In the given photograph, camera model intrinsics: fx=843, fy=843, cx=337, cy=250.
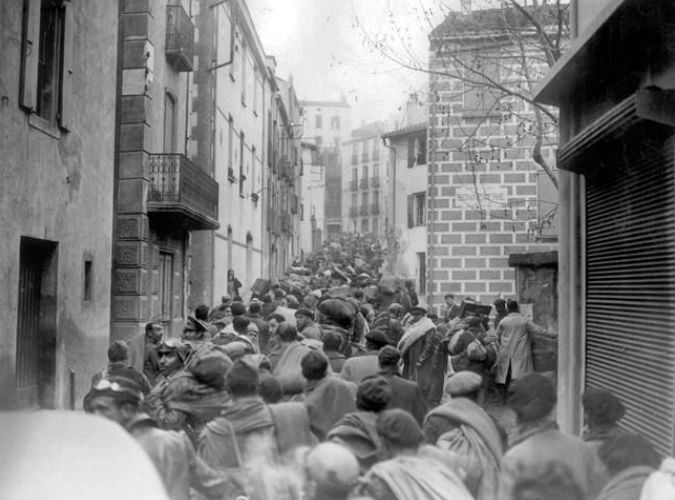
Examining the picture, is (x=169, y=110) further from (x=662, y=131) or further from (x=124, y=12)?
(x=662, y=131)

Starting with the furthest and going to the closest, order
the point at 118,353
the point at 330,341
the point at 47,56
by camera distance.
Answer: the point at 47,56 < the point at 330,341 < the point at 118,353

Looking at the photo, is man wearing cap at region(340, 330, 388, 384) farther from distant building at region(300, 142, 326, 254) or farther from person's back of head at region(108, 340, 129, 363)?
distant building at region(300, 142, 326, 254)

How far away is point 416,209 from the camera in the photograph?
27016 millimetres

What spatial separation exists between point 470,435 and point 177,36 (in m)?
10.7

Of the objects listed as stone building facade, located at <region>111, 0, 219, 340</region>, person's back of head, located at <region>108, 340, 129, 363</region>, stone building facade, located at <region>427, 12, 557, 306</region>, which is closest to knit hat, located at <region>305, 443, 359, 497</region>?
person's back of head, located at <region>108, 340, 129, 363</region>

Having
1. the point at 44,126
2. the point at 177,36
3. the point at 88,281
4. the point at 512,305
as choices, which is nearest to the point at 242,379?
the point at 44,126

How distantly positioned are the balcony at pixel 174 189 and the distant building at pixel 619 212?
19.8ft

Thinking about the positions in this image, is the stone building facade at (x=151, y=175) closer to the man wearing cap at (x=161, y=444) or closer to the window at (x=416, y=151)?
the man wearing cap at (x=161, y=444)

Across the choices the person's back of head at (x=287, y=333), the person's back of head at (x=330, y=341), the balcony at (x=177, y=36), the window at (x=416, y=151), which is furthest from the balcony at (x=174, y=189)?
the window at (x=416, y=151)

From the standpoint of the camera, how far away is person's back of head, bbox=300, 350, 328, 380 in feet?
19.2

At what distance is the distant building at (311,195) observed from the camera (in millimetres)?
41188

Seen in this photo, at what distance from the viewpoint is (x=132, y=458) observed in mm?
4457

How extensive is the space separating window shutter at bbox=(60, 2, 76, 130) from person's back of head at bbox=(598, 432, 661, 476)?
A: 737 cm

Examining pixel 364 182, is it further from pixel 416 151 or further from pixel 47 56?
pixel 47 56
